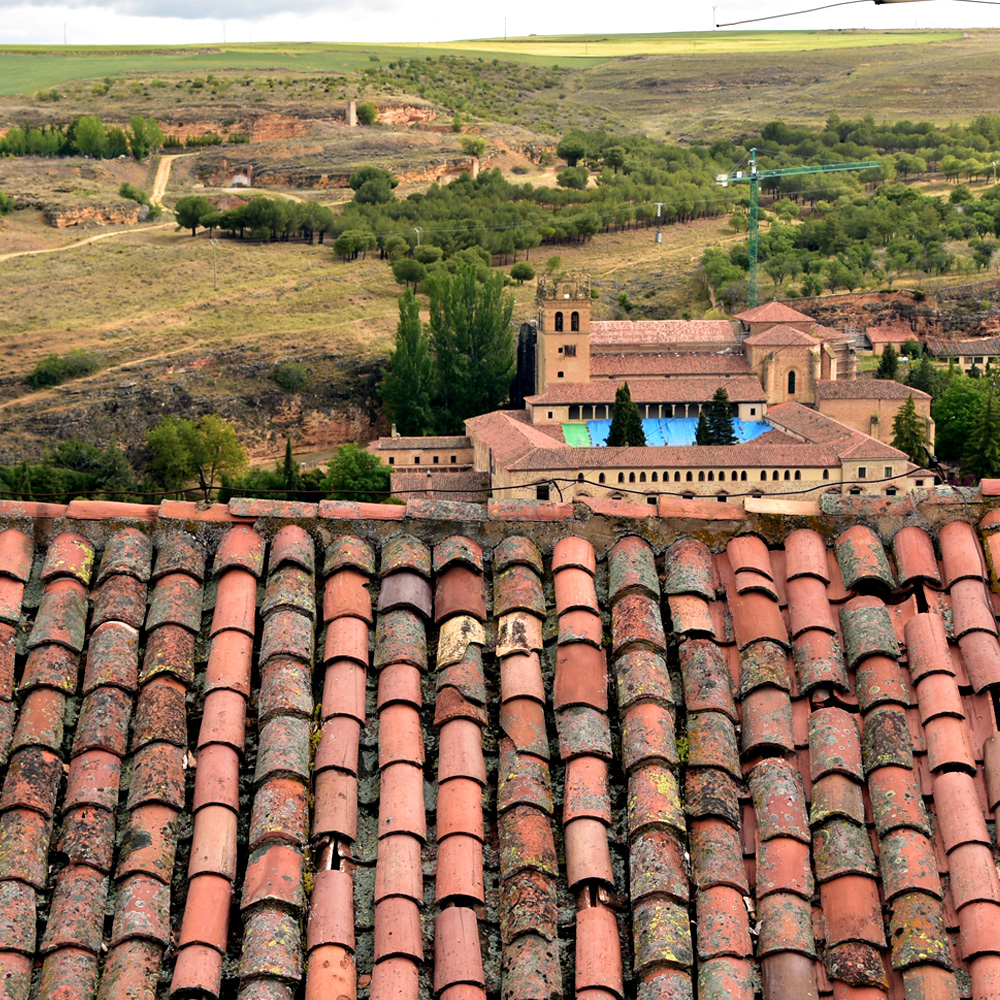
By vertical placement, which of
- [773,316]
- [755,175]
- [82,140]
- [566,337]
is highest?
[82,140]

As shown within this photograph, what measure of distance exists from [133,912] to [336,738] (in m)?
0.95

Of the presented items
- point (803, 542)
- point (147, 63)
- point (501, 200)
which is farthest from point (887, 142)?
point (803, 542)

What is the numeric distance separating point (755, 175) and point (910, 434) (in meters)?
42.8

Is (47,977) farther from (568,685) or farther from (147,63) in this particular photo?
(147,63)

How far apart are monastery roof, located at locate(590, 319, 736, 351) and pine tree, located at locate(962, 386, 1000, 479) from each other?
37.5ft

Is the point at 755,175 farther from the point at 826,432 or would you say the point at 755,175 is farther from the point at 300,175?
the point at 826,432

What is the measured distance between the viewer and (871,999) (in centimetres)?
491

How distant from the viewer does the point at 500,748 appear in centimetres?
566

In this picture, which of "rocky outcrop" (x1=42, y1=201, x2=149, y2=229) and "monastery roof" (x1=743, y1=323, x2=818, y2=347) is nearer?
"monastery roof" (x1=743, y1=323, x2=818, y2=347)

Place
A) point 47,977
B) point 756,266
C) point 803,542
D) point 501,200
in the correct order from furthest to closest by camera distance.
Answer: point 501,200
point 756,266
point 803,542
point 47,977

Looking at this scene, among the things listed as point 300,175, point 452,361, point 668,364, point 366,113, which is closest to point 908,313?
point 668,364

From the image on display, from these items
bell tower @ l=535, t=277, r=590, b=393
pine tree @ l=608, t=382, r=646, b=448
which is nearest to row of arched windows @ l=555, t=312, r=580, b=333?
bell tower @ l=535, t=277, r=590, b=393

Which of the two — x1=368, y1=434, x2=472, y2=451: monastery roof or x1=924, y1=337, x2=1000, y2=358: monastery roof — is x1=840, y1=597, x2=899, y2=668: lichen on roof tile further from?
x1=924, y1=337, x2=1000, y2=358: monastery roof

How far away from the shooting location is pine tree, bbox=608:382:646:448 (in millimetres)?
48656
